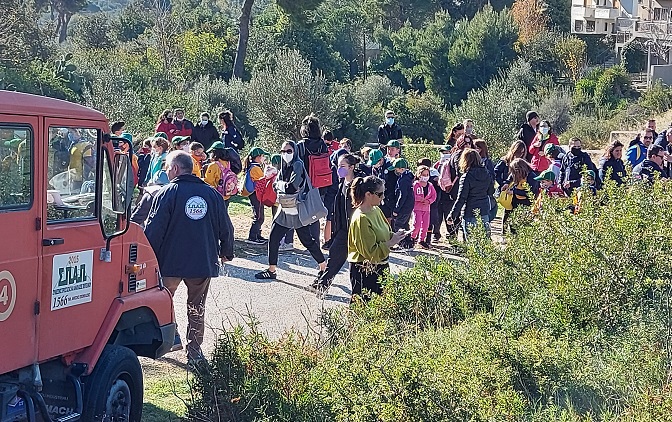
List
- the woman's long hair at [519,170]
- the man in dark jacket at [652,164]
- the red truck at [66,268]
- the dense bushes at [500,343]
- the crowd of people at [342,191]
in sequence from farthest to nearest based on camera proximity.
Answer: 1. the man in dark jacket at [652,164]
2. the woman's long hair at [519,170]
3. the crowd of people at [342,191]
4. the dense bushes at [500,343]
5. the red truck at [66,268]

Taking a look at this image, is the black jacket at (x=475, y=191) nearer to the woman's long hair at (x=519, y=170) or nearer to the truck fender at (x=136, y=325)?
the woman's long hair at (x=519, y=170)

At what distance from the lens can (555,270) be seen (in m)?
7.96

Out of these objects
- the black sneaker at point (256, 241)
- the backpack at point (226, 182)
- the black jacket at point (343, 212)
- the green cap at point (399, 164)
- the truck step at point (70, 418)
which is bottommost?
the truck step at point (70, 418)

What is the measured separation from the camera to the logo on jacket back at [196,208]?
7.61 m

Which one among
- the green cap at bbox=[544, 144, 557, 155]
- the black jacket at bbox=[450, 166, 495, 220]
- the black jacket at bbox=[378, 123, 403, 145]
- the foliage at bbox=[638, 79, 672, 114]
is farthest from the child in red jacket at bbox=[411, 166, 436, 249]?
the foliage at bbox=[638, 79, 672, 114]

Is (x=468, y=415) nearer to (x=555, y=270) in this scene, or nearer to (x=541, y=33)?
(x=555, y=270)

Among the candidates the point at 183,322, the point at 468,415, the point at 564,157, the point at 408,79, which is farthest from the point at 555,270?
the point at 408,79

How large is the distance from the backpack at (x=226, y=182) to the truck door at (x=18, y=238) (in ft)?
26.4

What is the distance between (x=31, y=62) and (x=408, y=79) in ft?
93.7

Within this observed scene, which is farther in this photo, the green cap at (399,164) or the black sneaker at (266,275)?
the green cap at (399,164)

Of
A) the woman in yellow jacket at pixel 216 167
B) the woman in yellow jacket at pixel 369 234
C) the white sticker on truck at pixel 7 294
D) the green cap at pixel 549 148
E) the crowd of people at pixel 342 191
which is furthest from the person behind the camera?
the green cap at pixel 549 148

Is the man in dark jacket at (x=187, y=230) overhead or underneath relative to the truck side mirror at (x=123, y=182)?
underneath

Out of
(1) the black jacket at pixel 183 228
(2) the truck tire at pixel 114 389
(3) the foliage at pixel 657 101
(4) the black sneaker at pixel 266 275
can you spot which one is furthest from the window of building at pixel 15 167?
(3) the foliage at pixel 657 101

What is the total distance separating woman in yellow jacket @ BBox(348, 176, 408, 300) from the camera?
8.30m
